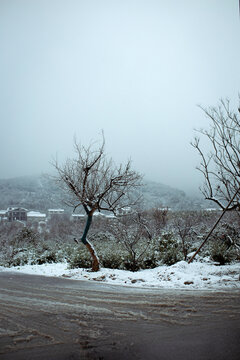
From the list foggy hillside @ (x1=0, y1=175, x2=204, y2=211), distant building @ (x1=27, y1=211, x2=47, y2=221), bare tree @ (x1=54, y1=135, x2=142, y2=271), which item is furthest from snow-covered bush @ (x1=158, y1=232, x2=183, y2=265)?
distant building @ (x1=27, y1=211, x2=47, y2=221)

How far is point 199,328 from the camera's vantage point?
9.82 feet

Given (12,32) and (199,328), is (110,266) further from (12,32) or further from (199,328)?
(12,32)

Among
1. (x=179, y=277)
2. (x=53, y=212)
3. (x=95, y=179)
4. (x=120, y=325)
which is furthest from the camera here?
(x=53, y=212)

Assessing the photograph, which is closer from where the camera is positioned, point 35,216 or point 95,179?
point 95,179

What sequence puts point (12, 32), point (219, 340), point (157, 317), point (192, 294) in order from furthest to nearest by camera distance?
point (12, 32), point (192, 294), point (157, 317), point (219, 340)

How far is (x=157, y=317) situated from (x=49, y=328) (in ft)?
4.34

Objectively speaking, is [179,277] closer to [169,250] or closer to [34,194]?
[169,250]

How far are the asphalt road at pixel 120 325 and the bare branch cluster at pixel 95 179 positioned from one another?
298 cm

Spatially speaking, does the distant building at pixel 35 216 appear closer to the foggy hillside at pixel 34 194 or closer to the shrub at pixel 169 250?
the foggy hillside at pixel 34 194

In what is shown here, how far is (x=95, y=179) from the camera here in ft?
25.8

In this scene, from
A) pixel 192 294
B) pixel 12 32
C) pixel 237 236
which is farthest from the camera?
pixel 237 236

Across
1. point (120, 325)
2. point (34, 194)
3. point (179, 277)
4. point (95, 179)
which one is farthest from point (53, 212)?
point (120, 325)

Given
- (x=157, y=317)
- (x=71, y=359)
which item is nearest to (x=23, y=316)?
(x=71, y=359)

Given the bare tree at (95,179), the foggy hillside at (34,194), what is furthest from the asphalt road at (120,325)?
the foggy hillside at (34,194)
